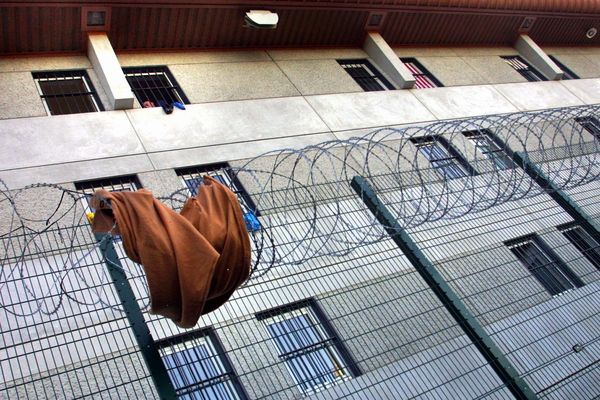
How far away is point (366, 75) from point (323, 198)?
5.78 m

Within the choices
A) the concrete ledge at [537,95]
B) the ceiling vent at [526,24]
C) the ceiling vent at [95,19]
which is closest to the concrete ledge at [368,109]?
the concrete ledge at [537,95]

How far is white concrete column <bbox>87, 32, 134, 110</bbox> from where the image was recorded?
34.7ft

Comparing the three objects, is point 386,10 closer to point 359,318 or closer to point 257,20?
point 257,20

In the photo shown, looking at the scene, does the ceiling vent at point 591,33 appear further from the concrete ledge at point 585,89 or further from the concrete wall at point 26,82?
the concrete wall at point 26,82

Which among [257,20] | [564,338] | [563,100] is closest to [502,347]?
[564,338]

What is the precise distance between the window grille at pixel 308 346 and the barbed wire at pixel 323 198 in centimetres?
64

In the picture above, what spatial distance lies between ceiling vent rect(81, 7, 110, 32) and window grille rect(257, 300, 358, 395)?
638cm

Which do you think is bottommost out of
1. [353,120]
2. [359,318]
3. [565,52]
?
[359,318]

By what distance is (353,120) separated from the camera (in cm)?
1234

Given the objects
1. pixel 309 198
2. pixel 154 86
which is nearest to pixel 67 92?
pixel 154 86

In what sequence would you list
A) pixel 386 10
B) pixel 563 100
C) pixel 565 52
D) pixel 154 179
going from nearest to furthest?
1. pixel 154 179
2. pixel 386 10
3. pixel 563 100
4. pixel 565 52

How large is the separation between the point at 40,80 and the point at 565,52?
1438 centimetres

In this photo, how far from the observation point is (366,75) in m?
14.1

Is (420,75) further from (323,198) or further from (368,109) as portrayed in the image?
(323,198)
